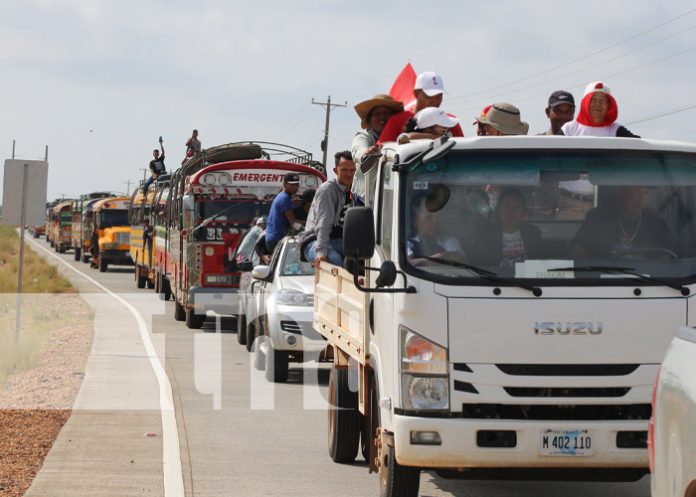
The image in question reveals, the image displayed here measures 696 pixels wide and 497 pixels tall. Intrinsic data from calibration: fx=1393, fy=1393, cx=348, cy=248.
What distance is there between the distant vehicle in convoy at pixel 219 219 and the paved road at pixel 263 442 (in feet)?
12.8

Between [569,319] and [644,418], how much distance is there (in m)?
0.69

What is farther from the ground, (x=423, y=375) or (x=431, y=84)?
(x=431, y=84)

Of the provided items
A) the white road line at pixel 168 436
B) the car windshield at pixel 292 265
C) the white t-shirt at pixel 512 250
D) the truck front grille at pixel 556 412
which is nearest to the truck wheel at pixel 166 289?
the white road line at pixel 168 436

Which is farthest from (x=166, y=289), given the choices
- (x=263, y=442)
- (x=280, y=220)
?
(x=263, y=442)

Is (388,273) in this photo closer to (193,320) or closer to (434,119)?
(434,119)

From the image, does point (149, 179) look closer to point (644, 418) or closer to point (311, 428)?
point (311, 428)

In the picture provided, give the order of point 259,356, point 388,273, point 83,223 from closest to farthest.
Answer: point 388,273, point 259,356, point 83,223

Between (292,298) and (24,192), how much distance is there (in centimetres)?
597

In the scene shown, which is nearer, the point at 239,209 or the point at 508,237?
the point at 508,237

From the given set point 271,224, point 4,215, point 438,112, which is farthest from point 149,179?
point 438,112

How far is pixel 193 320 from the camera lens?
23969mm

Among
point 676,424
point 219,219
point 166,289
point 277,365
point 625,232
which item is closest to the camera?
point 676,424

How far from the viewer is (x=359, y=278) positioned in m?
8.93

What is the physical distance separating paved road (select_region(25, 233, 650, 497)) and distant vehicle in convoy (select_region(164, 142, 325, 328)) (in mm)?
3909
